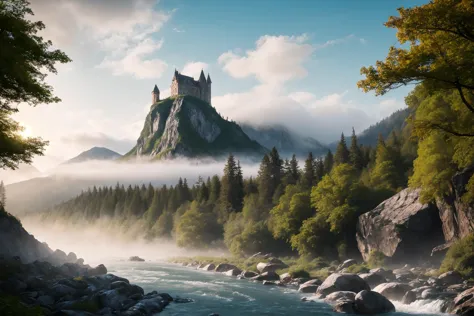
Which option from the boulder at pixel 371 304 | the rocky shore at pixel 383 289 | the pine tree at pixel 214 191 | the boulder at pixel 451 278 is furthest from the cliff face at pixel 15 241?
the pine tree at pixel 214 191

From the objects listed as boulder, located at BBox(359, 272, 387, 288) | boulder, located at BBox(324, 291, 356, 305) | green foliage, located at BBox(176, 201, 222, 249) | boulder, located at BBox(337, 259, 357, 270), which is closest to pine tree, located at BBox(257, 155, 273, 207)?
green foliage, located at BBox(176, 201, 222, 249)

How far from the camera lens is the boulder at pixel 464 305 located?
2481 centimetres

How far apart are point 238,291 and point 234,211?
2417 inches

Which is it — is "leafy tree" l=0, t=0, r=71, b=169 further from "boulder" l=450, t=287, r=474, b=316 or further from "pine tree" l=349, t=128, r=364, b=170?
"pine tree" l=349, t=128, r=364, b=170

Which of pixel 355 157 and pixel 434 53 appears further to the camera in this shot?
pixel 355 157

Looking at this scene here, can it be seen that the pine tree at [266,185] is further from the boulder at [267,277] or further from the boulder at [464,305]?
the boulder at [464,305]

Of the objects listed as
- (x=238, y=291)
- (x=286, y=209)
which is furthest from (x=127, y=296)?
(x=286, y=209)

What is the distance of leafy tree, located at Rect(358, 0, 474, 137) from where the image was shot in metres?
14.0

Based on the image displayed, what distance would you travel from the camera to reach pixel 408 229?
4838 cm

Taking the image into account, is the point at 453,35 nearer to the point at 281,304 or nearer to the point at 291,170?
the point at 281,304

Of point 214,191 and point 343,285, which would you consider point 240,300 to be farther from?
point 214,191

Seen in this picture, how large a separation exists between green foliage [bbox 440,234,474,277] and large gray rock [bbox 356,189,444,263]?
807 cm

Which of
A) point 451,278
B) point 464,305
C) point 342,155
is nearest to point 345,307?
point 464,305

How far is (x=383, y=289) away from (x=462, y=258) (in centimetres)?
1020
